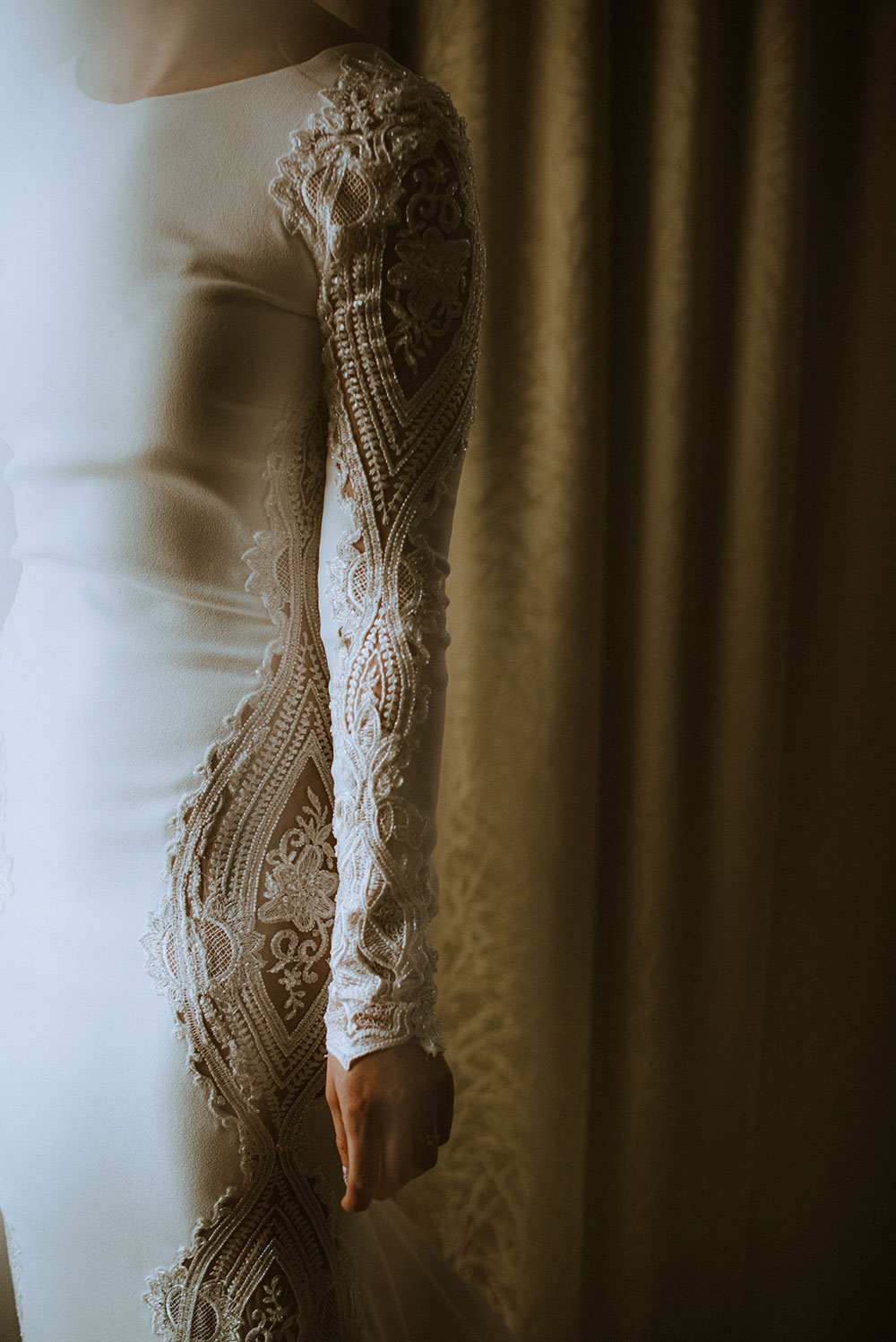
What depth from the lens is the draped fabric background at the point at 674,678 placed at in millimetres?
1206

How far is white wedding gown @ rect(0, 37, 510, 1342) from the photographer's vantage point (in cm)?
65

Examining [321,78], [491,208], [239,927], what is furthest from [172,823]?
[491,208]

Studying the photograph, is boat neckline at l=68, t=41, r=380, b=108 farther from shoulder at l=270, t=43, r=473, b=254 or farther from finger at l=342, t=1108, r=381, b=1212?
finger at l=342, t=1108, r=381, b=1212

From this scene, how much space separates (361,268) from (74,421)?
219 millimetres

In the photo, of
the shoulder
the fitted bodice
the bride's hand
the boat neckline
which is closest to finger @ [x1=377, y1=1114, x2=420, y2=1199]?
the bride's hand

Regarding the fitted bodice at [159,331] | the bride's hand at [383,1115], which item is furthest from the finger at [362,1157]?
the fitted bodice at [159,331]

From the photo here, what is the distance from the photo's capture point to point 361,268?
652 millimetres

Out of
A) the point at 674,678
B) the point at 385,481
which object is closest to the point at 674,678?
the point at 674,678

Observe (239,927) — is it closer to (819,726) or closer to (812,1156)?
(819,726)

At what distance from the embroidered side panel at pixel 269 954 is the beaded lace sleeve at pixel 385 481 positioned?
0.12 feet

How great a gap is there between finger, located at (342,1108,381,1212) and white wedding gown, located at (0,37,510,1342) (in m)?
0.05

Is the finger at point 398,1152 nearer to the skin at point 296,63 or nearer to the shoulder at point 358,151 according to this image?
the skin at point 296,63

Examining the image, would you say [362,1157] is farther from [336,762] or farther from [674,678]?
[674,678]

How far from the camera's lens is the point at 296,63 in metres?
0.70
